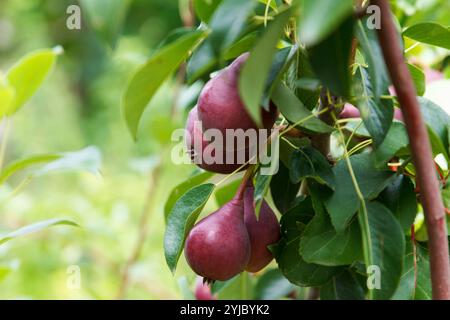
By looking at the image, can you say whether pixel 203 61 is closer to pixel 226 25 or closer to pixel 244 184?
pixel 226 25

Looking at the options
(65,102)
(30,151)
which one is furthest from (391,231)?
(65,102)

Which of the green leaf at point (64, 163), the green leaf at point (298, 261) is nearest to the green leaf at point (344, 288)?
the green leaf at point (298, 261)

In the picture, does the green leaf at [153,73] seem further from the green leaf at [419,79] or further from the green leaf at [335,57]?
the green leaf at [419,79]

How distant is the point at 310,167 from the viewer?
1.36ft

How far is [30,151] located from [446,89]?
2.06 metres

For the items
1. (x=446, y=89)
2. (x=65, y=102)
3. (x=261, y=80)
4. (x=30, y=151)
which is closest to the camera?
Answer: (x=261, y=80)

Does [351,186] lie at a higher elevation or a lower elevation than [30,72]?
lower

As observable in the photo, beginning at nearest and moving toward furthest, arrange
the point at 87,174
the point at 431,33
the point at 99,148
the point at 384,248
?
the point at 384,248
the point at 431,33
the point at 87,174
the point at 99,148

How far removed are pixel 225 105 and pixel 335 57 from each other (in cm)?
10

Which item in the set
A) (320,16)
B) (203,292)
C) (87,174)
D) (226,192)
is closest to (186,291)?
(203,292)

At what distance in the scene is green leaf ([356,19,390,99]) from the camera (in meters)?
0.36

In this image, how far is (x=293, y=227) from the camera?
1.51 ft

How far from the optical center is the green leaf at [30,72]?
1.96ft

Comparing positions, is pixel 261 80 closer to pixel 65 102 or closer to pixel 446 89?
pixel 446 89
